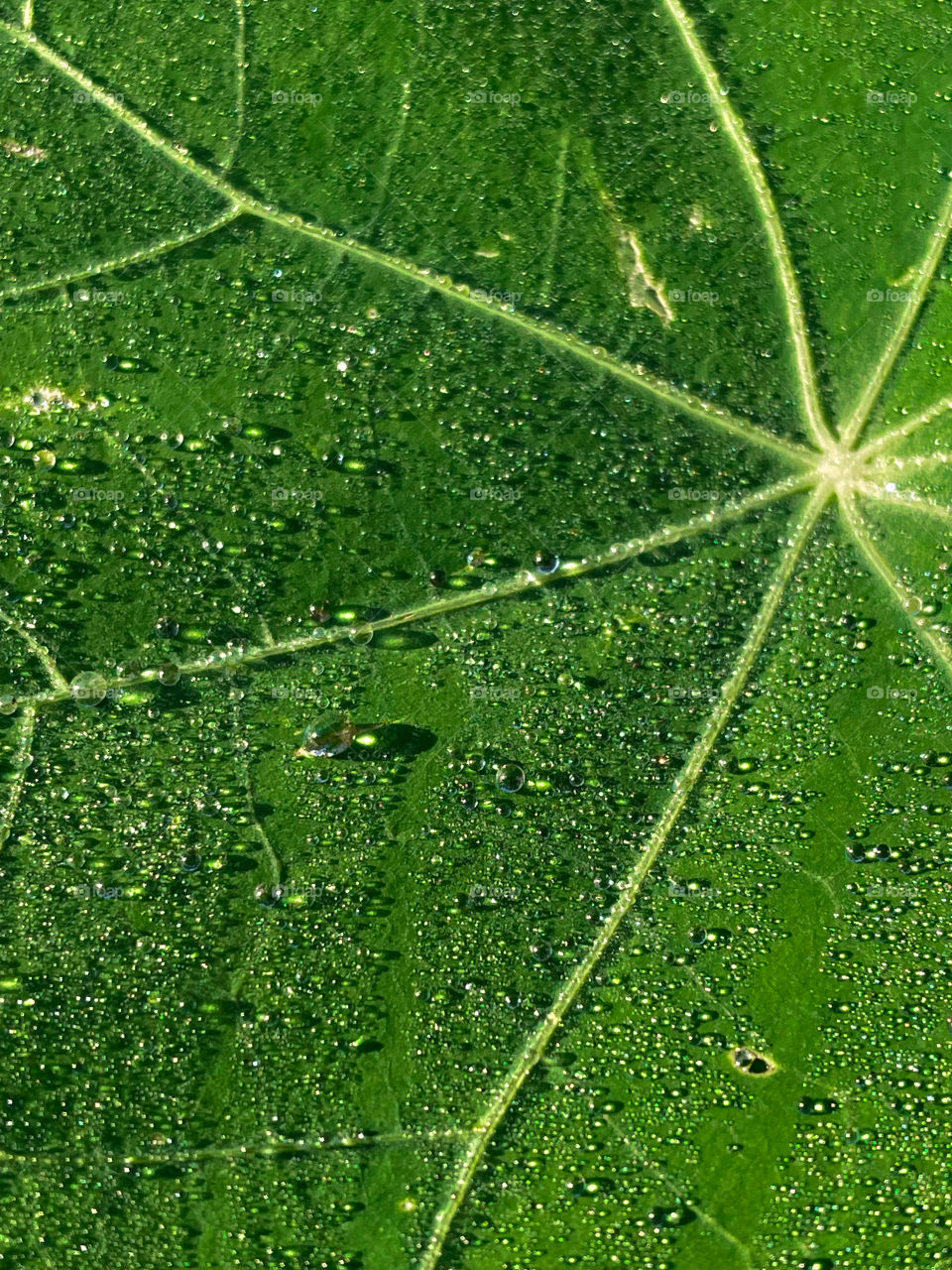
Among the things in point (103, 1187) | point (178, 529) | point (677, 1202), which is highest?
point (178, 529)

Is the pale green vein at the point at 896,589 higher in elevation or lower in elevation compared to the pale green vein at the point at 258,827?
higher

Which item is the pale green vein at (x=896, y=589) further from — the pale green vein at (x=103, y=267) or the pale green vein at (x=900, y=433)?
the pale green vein at (x=103, y=267)

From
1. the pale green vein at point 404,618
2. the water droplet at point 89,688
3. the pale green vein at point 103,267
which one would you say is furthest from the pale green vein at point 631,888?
the pale green vein at point 103,267

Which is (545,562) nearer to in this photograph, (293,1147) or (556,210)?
(556,210)

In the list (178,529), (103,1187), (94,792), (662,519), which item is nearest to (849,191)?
(662,519)

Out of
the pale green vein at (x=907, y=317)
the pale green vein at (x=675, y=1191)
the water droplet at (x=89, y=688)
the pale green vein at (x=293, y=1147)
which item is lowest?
the pale green vein at (x=293, y=1147)

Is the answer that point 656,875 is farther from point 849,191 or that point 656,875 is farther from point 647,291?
point 849,191
